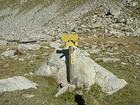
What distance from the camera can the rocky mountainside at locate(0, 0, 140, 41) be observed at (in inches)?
1208

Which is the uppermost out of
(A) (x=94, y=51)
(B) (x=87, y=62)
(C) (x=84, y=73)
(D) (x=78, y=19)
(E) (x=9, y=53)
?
(D) (x=78, y=19)

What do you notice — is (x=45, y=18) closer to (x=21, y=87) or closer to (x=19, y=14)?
(x=19, y=14)

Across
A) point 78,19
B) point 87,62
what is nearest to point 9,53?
point 87,62

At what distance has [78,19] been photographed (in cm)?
3625

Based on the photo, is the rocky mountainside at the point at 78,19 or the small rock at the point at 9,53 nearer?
the small rock at the point at 9,53

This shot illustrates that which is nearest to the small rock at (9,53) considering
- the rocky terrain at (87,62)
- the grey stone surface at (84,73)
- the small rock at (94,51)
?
the rocky terrain at (87,62)

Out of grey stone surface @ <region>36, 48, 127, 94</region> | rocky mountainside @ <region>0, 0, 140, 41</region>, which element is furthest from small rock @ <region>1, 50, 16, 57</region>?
rocky mountainside @ <region>0, 0, 140, 41</region>

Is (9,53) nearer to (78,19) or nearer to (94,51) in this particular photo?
(94,51)

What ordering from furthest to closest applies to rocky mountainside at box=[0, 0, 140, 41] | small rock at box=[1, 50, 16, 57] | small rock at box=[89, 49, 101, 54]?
rocky mountainside at box=[0, 0, 140, 41]
small rock at box=[1, 50, 16, 57]
small rock at box=[89, 49, 101, 54]

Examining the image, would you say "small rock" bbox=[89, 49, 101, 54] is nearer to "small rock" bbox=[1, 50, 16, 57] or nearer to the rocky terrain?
the rocky terrain

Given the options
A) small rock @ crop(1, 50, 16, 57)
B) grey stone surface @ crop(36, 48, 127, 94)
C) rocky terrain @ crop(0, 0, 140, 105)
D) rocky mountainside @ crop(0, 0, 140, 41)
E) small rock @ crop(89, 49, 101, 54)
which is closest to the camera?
rocky terrain @ crop(0, 0, 140, 105)

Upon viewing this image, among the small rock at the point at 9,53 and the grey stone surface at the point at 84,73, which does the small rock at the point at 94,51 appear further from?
the grey stone surface at the point at 84,73

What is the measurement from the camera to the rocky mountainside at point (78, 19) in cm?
3067

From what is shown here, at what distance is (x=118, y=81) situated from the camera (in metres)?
14.4
